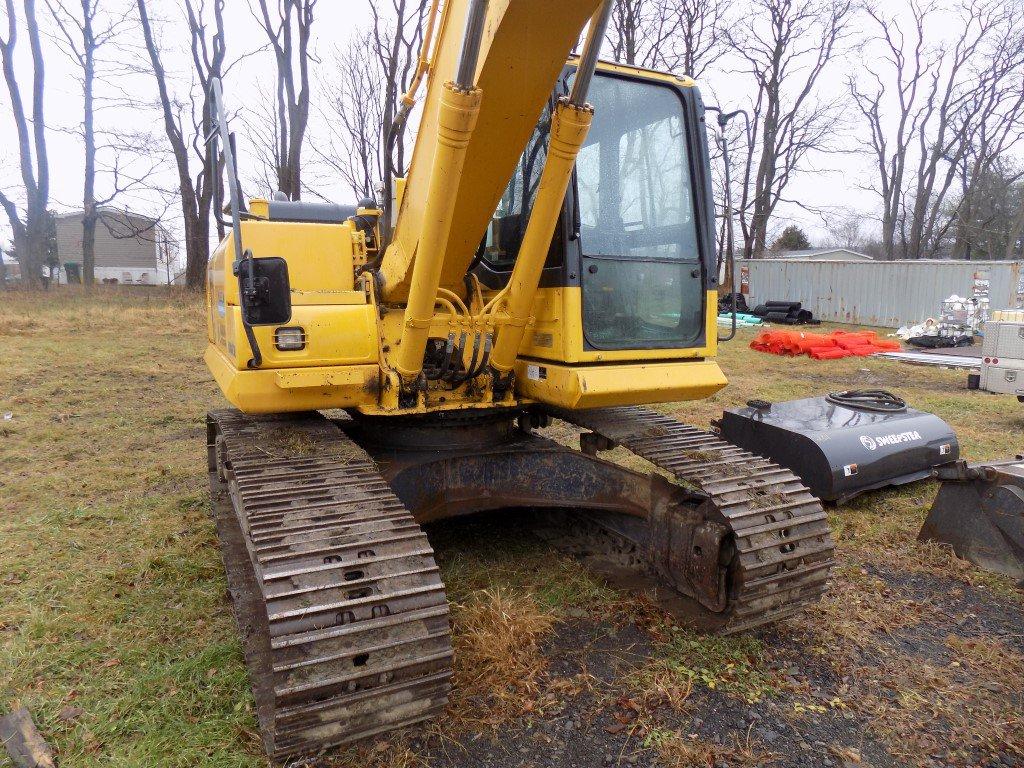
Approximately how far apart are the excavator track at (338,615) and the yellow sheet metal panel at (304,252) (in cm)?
101

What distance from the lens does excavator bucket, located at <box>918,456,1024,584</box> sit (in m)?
3.80

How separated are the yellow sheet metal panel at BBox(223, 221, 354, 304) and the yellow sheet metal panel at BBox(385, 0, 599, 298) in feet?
0.79

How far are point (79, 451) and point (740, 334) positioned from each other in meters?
13.9

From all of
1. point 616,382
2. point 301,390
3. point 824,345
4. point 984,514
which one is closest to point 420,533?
point 301,390

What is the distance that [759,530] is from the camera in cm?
301

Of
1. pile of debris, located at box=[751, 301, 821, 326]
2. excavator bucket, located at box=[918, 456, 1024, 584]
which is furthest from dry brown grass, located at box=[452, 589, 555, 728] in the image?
pile of debris, located at box=[751, 301, 821, 326]

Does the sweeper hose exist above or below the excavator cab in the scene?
below

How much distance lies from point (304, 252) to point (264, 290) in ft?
2.33

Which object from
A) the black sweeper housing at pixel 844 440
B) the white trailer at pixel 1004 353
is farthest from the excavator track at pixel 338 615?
the white trailer at pixel 1004 353

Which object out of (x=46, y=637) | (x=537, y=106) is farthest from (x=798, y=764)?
(x=46, y=637)

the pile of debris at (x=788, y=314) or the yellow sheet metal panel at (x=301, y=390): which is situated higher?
the pile of debris at (x=788, y=314)

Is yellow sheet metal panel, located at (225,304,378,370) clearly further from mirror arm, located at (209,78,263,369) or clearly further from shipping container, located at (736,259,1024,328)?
shipping container, located at (736,259,1024,328)

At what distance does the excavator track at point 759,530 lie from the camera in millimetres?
2975

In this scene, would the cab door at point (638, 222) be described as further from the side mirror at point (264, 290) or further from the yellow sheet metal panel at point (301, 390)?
the side mirror at point (264, 290)
